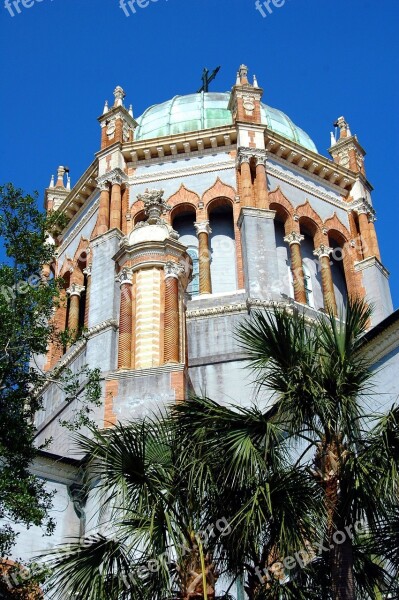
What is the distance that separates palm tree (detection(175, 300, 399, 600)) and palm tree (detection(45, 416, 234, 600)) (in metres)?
0.45

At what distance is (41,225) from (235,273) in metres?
15.9

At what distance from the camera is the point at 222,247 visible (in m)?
33.2

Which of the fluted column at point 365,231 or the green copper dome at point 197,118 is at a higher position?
the green copper dome at point 197,118

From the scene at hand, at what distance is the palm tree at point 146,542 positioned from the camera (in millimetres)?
11781

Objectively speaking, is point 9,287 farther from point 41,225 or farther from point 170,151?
point 170,151

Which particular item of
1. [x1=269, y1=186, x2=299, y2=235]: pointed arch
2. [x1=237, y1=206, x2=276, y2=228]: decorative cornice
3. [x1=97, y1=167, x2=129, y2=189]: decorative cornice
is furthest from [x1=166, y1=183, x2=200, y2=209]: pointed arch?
[x1=269, y1=186, x2=299, y2=235]: pointed arch

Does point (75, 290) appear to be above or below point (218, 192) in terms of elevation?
below

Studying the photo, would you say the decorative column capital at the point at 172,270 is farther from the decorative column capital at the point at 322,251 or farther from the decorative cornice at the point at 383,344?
the decorative cornice at the point at 383,344

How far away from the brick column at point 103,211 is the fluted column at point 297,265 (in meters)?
6.29

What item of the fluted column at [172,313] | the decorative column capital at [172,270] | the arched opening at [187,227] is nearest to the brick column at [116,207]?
the arched opening at [187,227]

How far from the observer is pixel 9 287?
15.9 m

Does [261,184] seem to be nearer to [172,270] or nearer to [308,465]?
[172,270]

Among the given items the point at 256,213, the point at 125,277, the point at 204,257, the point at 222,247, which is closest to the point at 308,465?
the point at 125,277

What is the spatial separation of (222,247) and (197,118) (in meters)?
6.66
